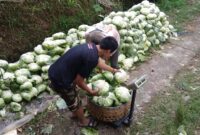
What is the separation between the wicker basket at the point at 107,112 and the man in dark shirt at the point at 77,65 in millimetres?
274

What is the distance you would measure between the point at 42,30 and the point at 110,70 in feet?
7.41

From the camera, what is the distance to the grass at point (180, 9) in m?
8.21

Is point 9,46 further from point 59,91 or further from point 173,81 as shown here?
point 173,81

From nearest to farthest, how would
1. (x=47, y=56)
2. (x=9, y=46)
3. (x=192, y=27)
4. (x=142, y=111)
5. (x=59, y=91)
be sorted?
(x=59, y=91) < (x=142, y=111) < (x=47, y=56) < (x=9, y=46) < (x=192, y=27)

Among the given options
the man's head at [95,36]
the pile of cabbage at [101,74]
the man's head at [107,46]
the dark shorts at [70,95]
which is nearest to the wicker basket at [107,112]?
the pile of cabbage at [101,74]

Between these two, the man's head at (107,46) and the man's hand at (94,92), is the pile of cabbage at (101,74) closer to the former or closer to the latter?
the man's hand at (94,92)

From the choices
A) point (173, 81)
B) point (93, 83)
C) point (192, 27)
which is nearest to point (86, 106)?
point (93, 83)

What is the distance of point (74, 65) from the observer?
167 inches

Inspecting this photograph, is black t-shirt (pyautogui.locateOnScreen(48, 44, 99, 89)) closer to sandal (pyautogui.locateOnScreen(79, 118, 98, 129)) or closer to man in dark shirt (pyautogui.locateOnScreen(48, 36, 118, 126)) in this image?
man in dark shirt (pyautogui.locateOnScreen(48, 36, 118, 126))

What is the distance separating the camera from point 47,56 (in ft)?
18.5

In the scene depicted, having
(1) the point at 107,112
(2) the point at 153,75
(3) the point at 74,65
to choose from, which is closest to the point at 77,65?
(3) the point at 74,65

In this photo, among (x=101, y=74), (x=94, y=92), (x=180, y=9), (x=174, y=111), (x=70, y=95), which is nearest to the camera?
(x=70, y=95)

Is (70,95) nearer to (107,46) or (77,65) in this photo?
(77,65)

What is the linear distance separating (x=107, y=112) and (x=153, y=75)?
5.55 feet
